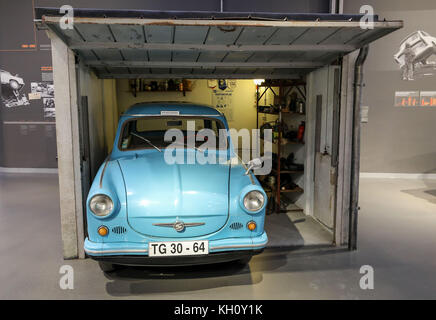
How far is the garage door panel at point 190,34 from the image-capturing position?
10.5 ft

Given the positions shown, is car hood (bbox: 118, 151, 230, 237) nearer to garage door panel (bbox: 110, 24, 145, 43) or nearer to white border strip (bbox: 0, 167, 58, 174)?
garage door panel (bbox: 110, 24, 145, 43)

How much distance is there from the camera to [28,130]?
8688 mm

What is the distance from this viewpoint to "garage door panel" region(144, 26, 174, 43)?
3.18 meters

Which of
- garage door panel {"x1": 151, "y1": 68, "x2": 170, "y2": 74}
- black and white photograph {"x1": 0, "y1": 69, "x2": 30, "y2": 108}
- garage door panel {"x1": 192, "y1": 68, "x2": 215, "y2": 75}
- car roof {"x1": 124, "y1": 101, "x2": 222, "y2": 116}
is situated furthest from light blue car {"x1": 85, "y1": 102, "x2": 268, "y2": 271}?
black and white photograph {"x1": 0, "y1": 69, "x2": 30, "y2": 108}

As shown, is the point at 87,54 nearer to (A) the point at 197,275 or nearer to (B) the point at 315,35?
(B) the point at 315,35

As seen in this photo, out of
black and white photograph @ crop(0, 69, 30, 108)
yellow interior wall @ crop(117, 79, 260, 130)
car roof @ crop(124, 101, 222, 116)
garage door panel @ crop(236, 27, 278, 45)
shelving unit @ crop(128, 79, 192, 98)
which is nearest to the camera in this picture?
garage door panel @ crop(236, 27, 278, 45)

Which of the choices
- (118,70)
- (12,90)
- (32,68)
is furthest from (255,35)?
(12,90)

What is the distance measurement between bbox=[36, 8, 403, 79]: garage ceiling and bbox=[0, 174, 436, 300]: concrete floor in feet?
7.01

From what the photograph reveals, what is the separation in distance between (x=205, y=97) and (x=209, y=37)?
20.3 ft

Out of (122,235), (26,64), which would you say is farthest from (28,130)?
(122,235)

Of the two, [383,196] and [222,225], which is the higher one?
[222,225]

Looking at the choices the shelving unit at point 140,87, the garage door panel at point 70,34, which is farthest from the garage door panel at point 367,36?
the shelving unit at point 140,87

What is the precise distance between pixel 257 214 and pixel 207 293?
0.79 m

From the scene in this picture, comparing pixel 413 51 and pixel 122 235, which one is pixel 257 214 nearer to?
pixel 122 235
